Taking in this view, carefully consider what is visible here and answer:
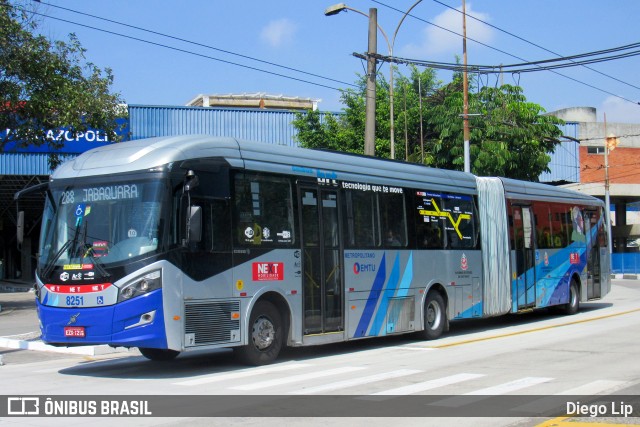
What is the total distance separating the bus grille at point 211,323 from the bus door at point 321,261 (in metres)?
1.59

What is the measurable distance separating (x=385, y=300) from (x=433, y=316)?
2050 mm

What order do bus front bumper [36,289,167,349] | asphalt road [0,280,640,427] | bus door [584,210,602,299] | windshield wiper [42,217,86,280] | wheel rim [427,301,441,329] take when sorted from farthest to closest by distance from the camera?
bus door [584,210,602,299] < wheel rim [427,301,441,329] < windshield wiper [42,217,86,280] < bus front bumper [36,289,167,349] < asphalt road [0,280,640,427]

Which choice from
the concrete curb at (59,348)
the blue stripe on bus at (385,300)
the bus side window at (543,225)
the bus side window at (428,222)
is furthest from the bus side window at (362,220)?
the bus side window at (543,225)

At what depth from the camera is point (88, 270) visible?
10.4 metres

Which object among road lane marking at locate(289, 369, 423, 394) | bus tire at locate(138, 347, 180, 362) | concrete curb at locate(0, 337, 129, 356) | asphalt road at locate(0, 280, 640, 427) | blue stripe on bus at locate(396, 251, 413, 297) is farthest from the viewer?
blue stripe on bus at locate(396, 251, 413, 297)

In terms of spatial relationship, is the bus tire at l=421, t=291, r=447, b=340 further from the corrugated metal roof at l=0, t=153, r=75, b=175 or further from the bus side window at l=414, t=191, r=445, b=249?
the corrugated metal roof at l=0, t=153, r=75, b=175

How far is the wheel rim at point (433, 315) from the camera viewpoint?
15641 millimetres

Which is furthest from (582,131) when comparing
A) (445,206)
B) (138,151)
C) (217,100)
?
(138,151)

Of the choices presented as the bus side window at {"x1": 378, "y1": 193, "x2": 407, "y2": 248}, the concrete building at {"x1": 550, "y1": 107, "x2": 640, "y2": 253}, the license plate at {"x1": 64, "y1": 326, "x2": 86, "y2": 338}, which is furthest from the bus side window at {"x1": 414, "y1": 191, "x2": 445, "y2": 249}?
the concrete building at {"x1": 550, "y1": 107, "x2": 640, "y2": 253}

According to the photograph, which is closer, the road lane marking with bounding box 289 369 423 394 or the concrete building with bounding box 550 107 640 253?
the road lane marking with bounding box 289 369 423 394

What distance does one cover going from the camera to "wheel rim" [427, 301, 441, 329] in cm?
1564

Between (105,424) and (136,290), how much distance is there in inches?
109

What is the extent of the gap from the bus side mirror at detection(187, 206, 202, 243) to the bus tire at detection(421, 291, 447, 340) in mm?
6601

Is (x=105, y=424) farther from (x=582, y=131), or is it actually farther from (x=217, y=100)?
(x=217, y=100)
